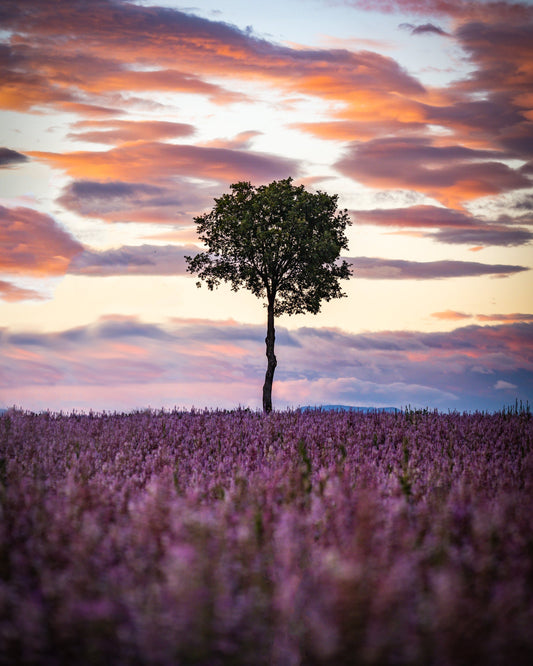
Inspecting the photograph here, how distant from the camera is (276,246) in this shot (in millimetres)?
21672

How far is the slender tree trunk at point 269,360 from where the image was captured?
2220 centimetres

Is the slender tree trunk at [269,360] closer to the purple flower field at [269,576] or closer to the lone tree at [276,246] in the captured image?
the lone tree at [276,246]

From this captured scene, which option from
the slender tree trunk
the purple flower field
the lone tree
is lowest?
the purple flower field

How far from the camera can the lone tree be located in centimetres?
2152

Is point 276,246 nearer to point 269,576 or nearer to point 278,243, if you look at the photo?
point 278,243

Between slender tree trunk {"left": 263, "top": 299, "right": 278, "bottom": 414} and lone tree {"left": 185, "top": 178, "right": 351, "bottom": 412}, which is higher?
lone tree {"left": 185, "top": 178, "right": 351, "bottom": 412}

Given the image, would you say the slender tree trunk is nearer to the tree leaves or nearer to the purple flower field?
the tree leaves

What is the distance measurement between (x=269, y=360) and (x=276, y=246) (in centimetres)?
390

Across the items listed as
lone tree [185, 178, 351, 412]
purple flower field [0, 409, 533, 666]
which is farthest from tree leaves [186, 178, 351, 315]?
purple flower field [0, 409, 533, 666]

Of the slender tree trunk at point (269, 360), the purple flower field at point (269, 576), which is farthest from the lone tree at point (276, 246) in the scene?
the purple flower field at point (269, 576)

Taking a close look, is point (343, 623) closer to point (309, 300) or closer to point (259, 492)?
point (259, 492)

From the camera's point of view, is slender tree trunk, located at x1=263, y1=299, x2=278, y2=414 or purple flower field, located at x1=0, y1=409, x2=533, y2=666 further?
slender tree trunk, located at x1=263, y1=299, x2=278, y2=414

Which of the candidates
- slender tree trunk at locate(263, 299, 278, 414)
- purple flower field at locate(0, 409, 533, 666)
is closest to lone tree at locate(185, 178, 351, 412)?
slender tree trunk at locate(263, 299, 278, 414)

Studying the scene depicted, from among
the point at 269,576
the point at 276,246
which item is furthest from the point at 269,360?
the point at 269,576
